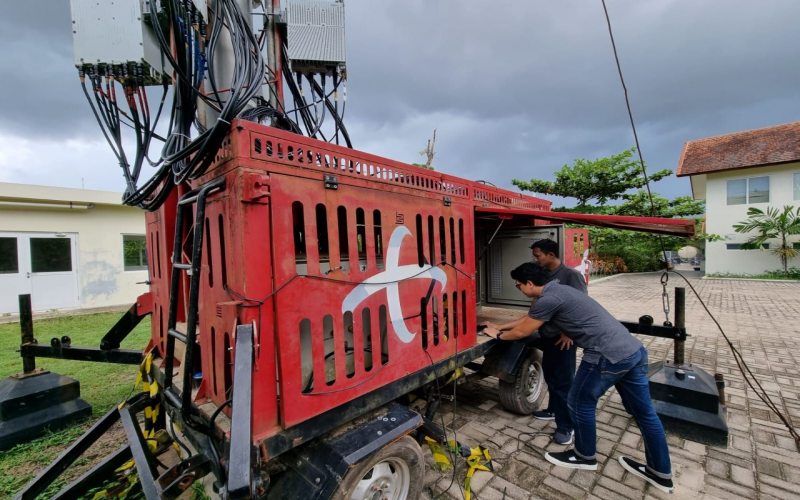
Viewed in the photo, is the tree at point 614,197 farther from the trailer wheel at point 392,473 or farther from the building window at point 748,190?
the trailer wheel at point 392,473

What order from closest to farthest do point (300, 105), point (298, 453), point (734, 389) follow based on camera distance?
point (298, 453)
point (300, 105)
point (734, 389)

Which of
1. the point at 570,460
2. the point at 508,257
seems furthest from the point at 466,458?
the point at 508,257

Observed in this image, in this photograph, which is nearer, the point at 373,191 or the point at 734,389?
the point at 373,191

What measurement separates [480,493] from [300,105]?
378cm

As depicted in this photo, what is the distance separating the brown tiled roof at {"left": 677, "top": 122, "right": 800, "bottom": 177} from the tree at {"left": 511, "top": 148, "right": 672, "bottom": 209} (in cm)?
192

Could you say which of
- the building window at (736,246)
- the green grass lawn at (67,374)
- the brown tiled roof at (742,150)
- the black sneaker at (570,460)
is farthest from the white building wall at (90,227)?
the building window at (736,246)

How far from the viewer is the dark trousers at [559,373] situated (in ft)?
11.3

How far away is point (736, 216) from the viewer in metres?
18.3

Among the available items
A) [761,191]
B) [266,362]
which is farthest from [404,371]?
[761,191]

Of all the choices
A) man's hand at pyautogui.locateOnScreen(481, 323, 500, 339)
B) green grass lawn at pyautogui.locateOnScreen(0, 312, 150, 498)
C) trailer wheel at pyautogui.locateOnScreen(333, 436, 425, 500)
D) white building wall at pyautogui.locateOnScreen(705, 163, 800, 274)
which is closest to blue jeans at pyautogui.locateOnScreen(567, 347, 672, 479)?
man's hand at pyautogui.locateOnScreen(481, 323, 500, 339)

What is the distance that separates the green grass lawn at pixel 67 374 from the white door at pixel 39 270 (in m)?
1.31

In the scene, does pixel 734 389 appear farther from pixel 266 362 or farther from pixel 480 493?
pixel 266 362

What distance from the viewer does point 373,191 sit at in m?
2.31

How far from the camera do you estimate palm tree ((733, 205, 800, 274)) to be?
16.3 m
